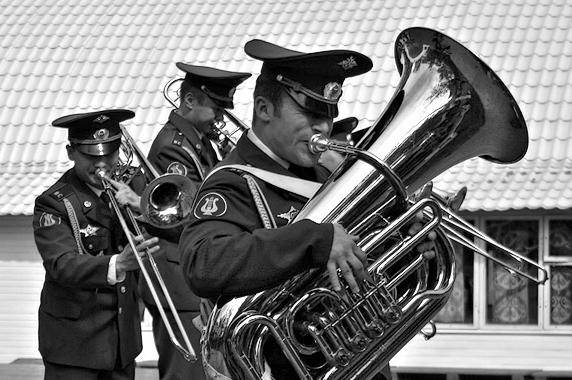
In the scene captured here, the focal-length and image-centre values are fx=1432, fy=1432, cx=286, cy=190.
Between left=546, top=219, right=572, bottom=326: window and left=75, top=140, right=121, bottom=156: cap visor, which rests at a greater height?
left=75, top=140, right=121, bottom=156: cap visor

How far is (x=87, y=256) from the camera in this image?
702cm

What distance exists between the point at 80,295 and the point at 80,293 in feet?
0.04

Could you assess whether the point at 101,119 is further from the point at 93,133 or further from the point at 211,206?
the point at 211,206

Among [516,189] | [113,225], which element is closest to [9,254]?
[516,189]

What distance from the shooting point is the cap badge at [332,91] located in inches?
185

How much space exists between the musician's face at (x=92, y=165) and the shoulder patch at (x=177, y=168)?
57 centimetres

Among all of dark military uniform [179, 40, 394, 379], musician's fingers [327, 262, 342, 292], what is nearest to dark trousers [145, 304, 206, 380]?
dark military uniform [179, 40, 394, 379]

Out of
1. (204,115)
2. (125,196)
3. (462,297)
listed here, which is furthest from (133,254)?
(462,297)

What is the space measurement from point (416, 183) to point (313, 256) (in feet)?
1.59

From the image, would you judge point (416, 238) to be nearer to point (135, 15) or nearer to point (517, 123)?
Result: point (517, 123)

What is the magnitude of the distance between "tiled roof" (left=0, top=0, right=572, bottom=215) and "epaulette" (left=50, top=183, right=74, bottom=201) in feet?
21.8

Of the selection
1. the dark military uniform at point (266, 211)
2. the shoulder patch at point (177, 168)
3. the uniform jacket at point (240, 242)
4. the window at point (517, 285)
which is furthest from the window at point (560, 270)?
the uniform jacket at point (240, 242)

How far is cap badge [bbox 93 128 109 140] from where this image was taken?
7246mm

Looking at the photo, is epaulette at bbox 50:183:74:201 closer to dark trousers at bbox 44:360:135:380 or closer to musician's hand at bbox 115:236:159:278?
musician's hand at bbox 115:236:159:278
